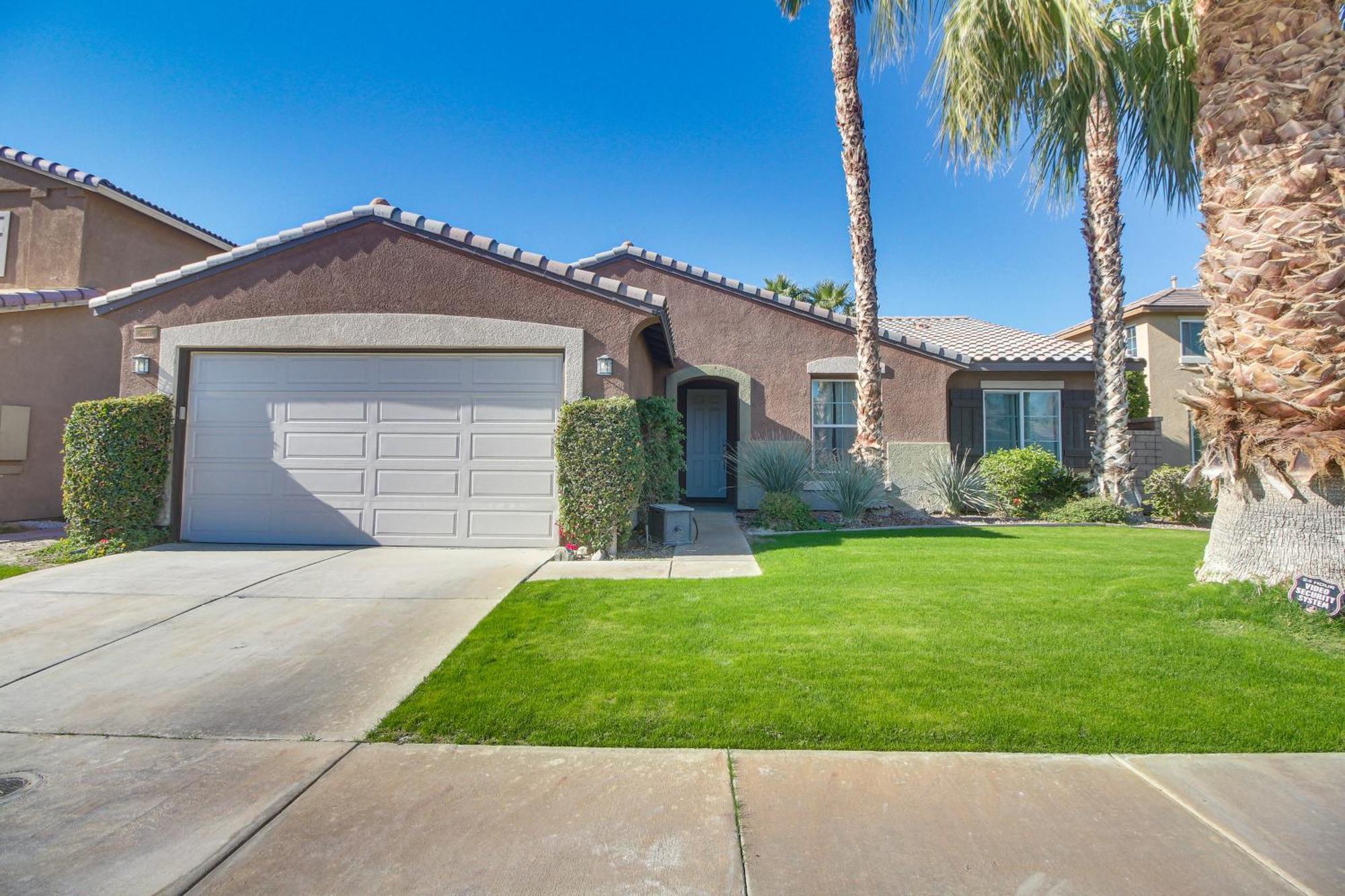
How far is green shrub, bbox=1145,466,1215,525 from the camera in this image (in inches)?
468

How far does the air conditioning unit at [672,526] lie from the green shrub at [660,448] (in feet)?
1.41

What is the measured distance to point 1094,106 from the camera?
12.0 metres

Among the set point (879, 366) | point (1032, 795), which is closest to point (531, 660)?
point (1032, 795)

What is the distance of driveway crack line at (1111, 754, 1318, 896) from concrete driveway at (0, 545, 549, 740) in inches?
151

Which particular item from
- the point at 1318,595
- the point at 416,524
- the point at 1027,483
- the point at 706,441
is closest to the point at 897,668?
the point at 1318,595

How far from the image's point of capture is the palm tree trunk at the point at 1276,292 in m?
5.28

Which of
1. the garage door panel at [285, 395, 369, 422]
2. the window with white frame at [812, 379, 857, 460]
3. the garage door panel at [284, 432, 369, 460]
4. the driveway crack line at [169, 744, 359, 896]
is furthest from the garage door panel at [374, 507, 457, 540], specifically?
the window with white frame at [812, 379, 857, 460]

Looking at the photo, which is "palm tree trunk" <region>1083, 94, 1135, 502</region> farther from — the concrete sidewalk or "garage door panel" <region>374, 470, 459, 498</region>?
"garage door panel" <region>374, 470, 459, 498</region>

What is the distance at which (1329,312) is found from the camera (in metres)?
5.23

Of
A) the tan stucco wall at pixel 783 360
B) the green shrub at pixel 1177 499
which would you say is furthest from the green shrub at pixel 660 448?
the green shrub at pixel 1177 499

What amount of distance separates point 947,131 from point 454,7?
28.1 feet

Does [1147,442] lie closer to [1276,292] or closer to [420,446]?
[1276,292]

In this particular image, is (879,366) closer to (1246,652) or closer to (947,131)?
(947,131)

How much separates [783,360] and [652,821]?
12.2m
